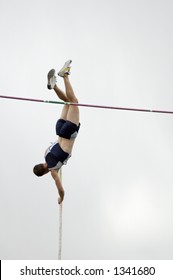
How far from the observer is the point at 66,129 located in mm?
10641

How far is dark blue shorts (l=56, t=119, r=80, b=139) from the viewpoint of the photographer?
10.6 meters

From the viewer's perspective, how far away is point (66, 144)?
35.7 feet

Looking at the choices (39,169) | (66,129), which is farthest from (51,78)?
(39,169)

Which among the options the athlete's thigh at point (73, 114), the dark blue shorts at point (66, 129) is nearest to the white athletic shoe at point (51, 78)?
the athlete's thigh at point (73, 114)

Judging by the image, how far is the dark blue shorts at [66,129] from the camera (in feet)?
34.9

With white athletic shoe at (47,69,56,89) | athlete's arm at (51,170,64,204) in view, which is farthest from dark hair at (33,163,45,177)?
white athletic shoe at (47,69,56,89)

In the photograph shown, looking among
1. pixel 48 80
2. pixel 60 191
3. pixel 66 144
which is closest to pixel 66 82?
pixel 48 80

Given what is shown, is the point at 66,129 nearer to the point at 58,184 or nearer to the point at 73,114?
the point at 73,114

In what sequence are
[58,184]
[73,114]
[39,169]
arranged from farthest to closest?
[39,169], [58,184], [73,114]

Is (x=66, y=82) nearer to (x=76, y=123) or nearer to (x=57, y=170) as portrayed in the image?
(x=76, y=123)

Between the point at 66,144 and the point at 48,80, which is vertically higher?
the point at 48,80

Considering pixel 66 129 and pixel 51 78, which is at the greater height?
pixel 51 78

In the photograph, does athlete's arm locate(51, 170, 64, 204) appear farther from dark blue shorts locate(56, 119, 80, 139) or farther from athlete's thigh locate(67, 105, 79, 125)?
athlete's thigh locate(67, 105, 79, 125)
